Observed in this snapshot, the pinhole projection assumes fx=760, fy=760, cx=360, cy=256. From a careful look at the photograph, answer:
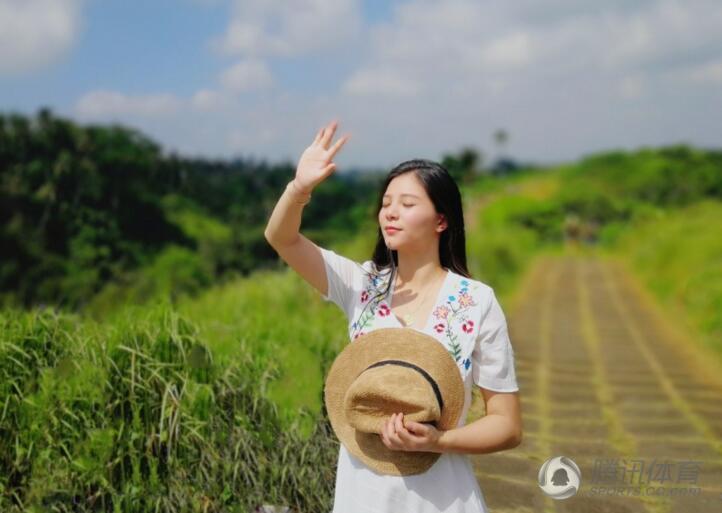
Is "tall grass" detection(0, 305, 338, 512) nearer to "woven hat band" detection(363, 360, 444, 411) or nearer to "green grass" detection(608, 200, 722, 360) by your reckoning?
"woven hat band" detection(363, 360, 444, 411)

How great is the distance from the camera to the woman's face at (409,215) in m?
1.64

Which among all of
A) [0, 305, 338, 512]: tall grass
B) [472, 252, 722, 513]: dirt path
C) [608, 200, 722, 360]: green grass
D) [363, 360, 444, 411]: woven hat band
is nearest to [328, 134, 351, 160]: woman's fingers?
[363, 360, 444, 411]: woven hat band

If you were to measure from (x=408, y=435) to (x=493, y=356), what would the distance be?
267 mm

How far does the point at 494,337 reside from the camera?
1.59m

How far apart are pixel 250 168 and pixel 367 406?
37.8 metres

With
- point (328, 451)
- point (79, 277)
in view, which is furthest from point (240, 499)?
point (79, 277)

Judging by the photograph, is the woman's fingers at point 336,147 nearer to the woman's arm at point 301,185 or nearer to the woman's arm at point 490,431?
the woman's arm at point 301,185

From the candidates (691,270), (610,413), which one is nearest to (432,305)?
(610,413)

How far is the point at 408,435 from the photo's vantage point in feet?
4.72

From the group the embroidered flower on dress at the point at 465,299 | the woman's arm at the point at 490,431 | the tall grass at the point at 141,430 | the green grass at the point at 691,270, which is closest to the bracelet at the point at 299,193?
the embroidered flower on dress at the point at 465,299

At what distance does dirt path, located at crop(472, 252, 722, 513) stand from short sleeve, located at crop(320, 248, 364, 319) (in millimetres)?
1448

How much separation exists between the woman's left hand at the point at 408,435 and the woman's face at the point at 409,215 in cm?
39

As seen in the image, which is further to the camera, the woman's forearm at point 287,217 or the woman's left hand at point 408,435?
the woman's forearm at point 287,217

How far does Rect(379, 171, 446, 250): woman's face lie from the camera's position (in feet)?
5.38
